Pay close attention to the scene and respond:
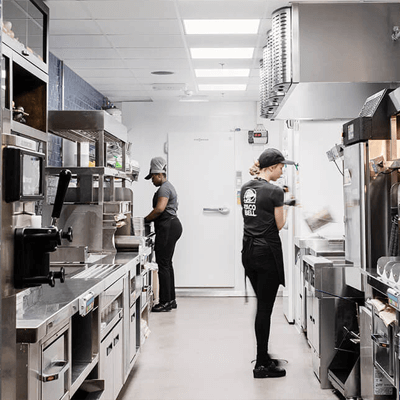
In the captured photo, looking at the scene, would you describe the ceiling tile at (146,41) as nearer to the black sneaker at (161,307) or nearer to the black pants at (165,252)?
the black pants at (165,252)

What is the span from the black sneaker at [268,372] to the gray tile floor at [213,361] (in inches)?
1.9

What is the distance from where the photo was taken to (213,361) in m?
4.23

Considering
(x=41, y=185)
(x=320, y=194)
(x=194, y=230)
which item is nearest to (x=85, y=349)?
(x=41, y=185)

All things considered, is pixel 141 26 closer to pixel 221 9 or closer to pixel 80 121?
pixel 221 9

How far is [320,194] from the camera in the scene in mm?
5090

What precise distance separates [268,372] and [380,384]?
1.08m

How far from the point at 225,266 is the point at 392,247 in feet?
14.1

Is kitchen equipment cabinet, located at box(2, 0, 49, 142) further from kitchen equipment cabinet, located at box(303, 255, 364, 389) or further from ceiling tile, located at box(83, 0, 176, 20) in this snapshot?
kitchen equipment cabinet, located at box(303, 255, 364, 389)

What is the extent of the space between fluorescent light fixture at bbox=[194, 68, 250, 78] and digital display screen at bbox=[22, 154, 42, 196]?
14.5ft

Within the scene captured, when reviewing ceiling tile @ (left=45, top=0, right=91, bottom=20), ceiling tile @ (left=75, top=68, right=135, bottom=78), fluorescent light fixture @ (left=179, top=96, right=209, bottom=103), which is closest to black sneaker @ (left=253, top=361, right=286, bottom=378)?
ceiling tile @ (left=45, top=0, right=91, bottom=20)

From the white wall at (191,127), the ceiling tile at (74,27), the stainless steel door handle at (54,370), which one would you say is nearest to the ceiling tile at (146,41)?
the ceiling tile at (74,27)

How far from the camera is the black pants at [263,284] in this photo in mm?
3828

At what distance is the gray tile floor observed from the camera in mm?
3529

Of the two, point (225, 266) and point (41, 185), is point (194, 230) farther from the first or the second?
point (41, 185)
